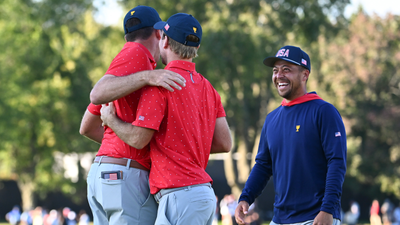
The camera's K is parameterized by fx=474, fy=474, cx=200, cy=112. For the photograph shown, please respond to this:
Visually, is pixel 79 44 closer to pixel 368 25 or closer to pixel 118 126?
pixel 368 25

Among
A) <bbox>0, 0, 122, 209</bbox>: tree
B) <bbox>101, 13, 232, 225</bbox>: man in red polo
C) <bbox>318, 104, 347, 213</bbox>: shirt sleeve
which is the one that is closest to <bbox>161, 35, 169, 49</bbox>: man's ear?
<bbox>101, 13, 232, 225</bbox>: man in red polo

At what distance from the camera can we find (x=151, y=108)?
306cm

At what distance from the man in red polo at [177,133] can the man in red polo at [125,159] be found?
9cm

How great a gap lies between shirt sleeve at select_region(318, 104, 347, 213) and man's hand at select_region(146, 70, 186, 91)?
4.11ft

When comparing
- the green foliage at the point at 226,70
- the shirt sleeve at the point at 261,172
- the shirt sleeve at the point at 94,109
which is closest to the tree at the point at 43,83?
the green foliage at the point at 226,70

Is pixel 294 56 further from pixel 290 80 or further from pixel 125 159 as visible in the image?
pixel 125 159

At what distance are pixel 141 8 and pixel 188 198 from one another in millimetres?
1420

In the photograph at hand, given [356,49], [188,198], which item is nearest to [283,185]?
[188,198]

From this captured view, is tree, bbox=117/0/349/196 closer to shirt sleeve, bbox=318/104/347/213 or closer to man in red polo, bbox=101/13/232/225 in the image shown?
shirt sleeve, bbox=318/104/347/213

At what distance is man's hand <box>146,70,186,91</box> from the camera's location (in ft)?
10.0

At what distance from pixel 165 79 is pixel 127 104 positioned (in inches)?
15.2

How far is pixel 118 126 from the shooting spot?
10.2 ft

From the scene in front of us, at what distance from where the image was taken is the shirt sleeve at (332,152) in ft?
11.3

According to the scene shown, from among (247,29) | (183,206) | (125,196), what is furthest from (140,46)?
(247,29)
